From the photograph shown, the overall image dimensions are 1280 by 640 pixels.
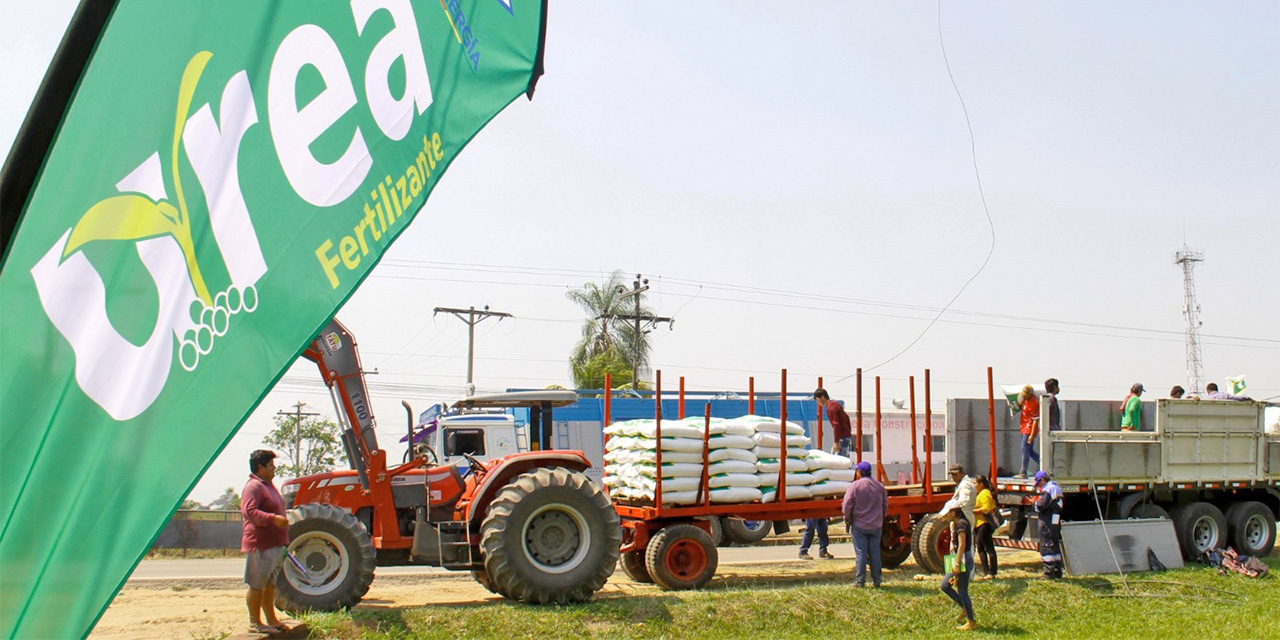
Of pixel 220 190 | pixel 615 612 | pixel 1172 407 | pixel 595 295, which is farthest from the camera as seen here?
pixel 595 295

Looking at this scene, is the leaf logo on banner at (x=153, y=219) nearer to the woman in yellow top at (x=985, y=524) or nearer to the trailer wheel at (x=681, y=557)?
the trailer wheel at (x=681, y=557)

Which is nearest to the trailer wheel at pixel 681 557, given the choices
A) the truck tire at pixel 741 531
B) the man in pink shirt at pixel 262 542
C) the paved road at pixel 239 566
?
the paved road at pixel 239 566

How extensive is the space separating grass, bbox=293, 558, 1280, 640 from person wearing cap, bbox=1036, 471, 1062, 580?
0.39 metres

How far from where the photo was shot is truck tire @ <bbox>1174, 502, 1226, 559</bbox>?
1580 centimetres

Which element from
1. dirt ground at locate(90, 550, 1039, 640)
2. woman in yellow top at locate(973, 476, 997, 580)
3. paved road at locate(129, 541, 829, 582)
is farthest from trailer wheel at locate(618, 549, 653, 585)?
woman in yellow top at locate(973, 476, 997, 580)

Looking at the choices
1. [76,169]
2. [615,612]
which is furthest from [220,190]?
[615,612]

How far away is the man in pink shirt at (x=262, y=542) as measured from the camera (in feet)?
28.2

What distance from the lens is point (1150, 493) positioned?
15.7 metres

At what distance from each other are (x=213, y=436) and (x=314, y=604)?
9.26 meters

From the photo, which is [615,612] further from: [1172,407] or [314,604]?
[1172,407]

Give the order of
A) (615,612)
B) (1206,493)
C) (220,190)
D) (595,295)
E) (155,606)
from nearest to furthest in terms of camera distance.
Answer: (220,190) → (615,612) → (155,606) → (1206,493) → (595,295)

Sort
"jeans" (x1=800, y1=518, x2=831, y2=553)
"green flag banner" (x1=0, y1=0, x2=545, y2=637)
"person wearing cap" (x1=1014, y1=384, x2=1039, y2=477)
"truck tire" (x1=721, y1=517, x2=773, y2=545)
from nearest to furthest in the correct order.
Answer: "green flag banner" (x1=0, y1=0, x2=545, y2=637) < "person wearing cap" (x1=1014, y1=384, x2=1039, y2=477) < "jeans" (x1=800, y1=518, x2=831, y2=553) < "truck tire" (x1=721, y1=517, x2=773, y2=545)

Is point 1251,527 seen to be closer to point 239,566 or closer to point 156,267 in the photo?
point 239,566

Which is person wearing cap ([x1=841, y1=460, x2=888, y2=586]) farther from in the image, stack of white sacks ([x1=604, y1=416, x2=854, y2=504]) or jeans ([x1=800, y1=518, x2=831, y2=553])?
jeans ([x1=800, y1=518, x2=831, y2=553])
